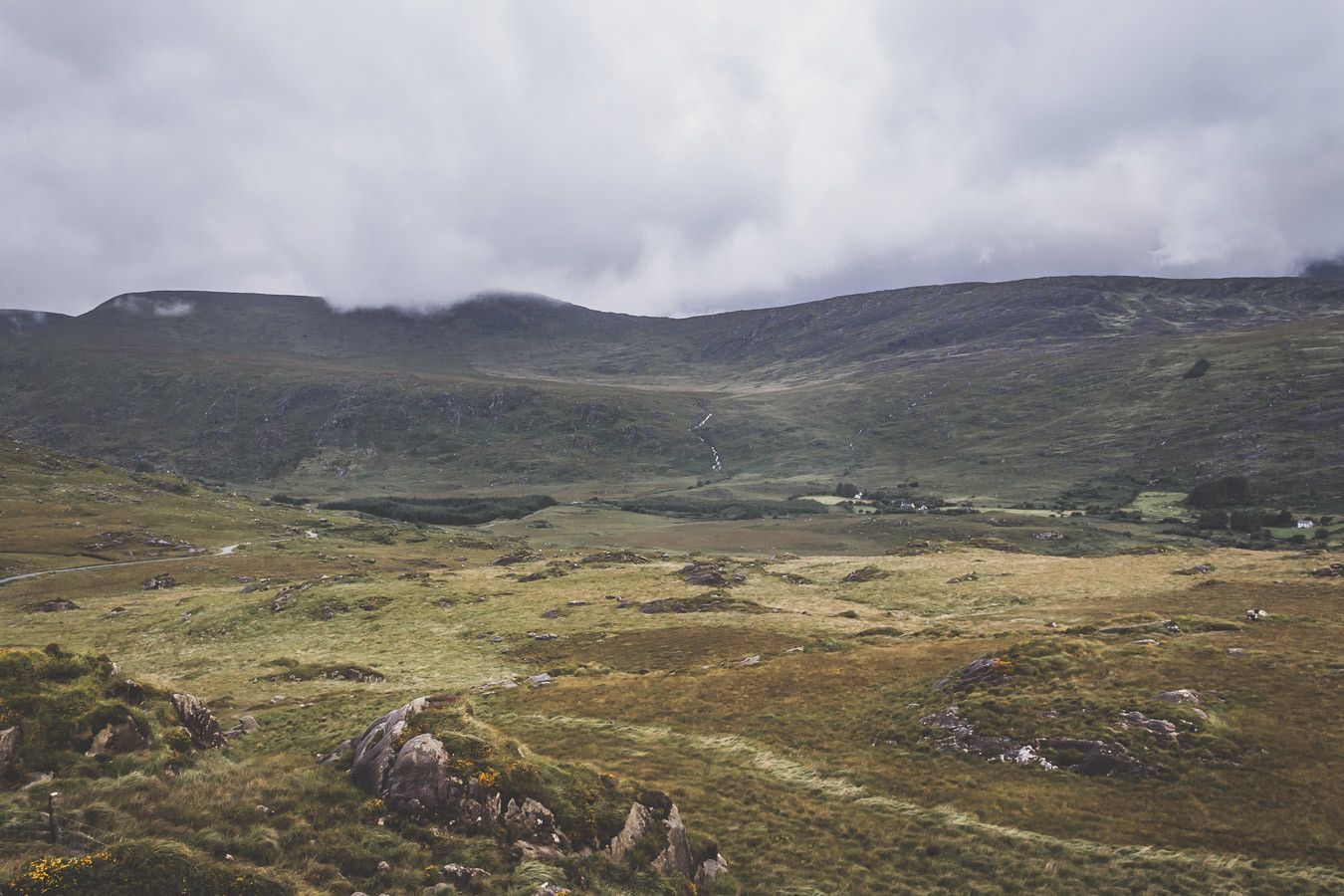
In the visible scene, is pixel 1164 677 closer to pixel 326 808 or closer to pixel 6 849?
pixel 326 808

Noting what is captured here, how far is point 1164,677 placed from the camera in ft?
103

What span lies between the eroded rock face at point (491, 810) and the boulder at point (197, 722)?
20.6 ft

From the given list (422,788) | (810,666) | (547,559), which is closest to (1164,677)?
(810,666)

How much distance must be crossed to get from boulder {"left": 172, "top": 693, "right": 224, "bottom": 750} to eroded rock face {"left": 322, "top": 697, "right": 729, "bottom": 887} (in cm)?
627

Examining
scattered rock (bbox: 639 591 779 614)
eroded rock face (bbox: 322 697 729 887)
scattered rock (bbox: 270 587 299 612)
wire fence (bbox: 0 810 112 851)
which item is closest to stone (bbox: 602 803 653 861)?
eroded rock face (bbox: 322 697 729 887)

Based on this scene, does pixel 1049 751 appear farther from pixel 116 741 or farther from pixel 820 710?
pixel 116 741

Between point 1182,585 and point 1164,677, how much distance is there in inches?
1605

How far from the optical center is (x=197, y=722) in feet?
72.6

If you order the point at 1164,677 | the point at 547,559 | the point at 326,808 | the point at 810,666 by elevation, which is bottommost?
the point at 547,559

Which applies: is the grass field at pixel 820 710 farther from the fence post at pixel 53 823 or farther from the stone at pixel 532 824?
the stone at pixel 532 824

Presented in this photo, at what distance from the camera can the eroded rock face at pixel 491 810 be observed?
17062 mm

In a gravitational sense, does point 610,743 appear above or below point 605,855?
below

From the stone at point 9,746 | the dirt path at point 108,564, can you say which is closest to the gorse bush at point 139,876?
the stone at point 9,746

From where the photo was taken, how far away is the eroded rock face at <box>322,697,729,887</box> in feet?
56.0
